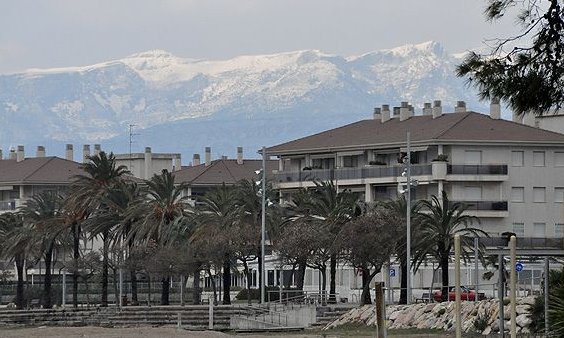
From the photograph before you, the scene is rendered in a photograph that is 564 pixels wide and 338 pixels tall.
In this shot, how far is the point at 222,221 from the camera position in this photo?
310 ft

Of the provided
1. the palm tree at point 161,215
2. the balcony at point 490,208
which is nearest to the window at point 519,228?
the balcony at point 490,208

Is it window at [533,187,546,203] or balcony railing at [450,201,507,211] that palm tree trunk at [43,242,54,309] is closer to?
balcony railing at [450,201,507,211]

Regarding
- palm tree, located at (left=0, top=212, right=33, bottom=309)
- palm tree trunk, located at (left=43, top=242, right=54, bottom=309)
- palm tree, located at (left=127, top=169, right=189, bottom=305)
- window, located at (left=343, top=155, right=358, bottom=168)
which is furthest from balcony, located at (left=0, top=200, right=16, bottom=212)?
palm tree, located at (left=127, top=169, right=189, bottom=305)

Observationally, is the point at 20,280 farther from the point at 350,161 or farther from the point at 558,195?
the point at 558,195

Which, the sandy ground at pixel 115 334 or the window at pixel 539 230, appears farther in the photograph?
the window at pixel 539 230

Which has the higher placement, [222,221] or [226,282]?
[222,221]

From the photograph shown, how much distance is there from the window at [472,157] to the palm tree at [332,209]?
58.6ft

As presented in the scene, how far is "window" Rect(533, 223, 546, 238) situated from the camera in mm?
108625

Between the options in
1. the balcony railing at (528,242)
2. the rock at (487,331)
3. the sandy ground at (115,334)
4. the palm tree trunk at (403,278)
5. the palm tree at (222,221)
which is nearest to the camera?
the rock at (487,331)

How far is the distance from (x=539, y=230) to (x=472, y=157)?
663 cm

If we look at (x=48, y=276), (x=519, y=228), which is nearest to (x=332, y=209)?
(x=48, y=276)

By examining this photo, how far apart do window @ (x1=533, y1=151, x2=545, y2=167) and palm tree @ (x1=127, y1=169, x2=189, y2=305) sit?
2570 cm

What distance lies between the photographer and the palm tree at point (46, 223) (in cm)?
10000

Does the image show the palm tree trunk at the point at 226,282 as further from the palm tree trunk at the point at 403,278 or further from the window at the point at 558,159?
the window at the point at 558,159
